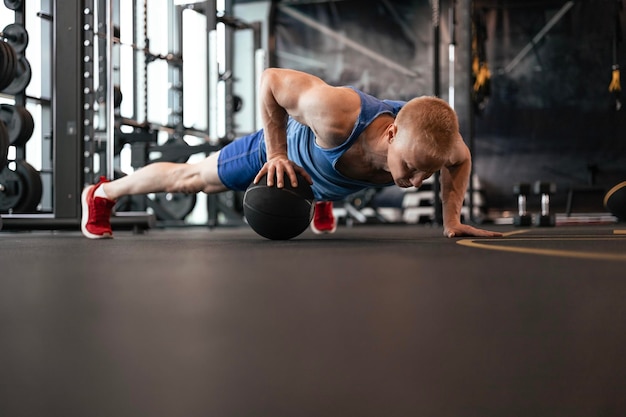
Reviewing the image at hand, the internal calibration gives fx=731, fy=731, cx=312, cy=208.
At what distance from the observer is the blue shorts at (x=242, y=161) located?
2.41 metres

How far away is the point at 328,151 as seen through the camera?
2133 mm

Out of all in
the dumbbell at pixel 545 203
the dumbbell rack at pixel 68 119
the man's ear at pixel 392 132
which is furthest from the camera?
the dumbbell at pixel 545 203

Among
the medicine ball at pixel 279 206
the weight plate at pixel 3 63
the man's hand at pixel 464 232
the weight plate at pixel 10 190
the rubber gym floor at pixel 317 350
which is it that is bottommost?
the rubber gym floor at pixel 317 350

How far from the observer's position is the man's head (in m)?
1.80

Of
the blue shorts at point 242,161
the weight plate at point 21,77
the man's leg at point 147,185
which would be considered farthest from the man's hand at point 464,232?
the weight plate at point 21,77

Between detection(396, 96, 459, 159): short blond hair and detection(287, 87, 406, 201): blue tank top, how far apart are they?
193mm

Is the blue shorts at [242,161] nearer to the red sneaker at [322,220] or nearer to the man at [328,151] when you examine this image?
the man at [328,151]

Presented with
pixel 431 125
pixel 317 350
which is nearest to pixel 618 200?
pixel 431 125

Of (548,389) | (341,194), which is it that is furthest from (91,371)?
(341,194)

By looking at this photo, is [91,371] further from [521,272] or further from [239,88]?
[239,88]

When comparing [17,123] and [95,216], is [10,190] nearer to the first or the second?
[17,123]

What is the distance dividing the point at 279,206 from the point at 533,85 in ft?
19.6

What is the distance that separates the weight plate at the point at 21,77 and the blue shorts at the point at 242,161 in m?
2.11

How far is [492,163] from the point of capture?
24.7ft
